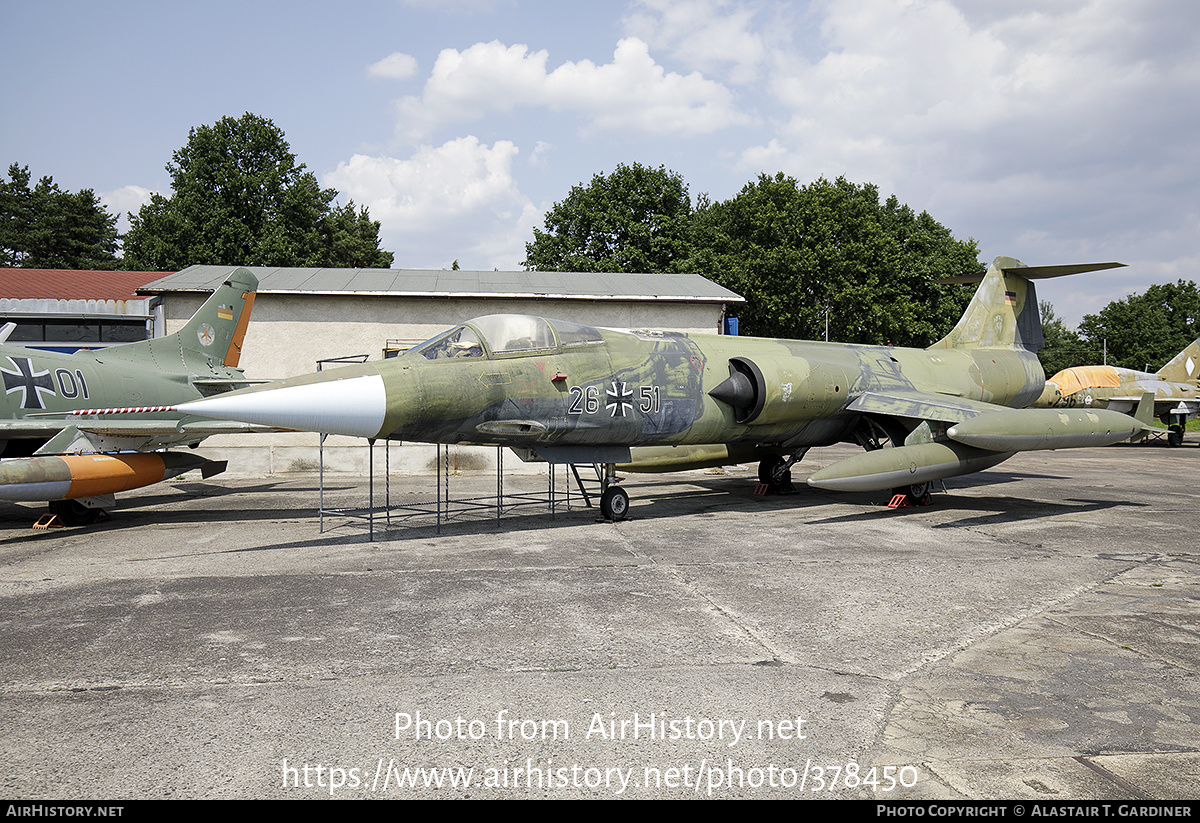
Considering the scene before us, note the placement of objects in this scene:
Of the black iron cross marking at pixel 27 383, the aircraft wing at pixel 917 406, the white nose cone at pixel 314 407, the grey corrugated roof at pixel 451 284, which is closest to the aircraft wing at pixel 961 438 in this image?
the aircraft wing at pixel 917 406

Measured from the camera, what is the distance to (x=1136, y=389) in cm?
2608

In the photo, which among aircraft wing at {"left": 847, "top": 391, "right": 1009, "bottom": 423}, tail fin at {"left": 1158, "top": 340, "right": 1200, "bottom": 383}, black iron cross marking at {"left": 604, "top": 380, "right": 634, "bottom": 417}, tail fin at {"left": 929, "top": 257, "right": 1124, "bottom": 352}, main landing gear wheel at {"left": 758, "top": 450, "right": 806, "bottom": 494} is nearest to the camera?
black iron cross marking at {"left": 604, "top": 380, "right": 634, "bottom": 417}

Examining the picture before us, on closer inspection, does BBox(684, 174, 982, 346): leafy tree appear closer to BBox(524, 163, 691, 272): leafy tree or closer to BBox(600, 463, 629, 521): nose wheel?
BBox(524, 163, 691, 272): leafy tree

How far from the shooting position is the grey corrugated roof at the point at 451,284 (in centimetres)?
1877

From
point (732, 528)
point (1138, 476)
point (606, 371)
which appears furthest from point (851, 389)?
point (1138, 476)

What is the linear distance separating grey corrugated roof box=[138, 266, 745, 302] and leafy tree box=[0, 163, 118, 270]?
42.7 metres

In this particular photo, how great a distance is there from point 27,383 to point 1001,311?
1777 centimetres

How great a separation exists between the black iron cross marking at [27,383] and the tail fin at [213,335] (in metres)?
1.31

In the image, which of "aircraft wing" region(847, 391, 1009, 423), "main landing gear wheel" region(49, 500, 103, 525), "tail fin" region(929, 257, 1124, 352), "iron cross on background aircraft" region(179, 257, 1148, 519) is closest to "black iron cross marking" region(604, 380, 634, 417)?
"iron cross on background aircraft" region(179, 257, 1148, 519)

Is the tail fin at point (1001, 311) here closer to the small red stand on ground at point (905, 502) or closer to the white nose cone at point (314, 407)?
the small red stand on ground at point (905, 502)

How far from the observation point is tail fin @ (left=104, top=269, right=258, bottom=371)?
42.6ft

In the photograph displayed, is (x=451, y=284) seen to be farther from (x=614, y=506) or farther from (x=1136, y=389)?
(x=1136, y=389)

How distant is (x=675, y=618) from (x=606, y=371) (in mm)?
4556

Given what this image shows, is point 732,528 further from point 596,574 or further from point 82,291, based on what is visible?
point 82,291
